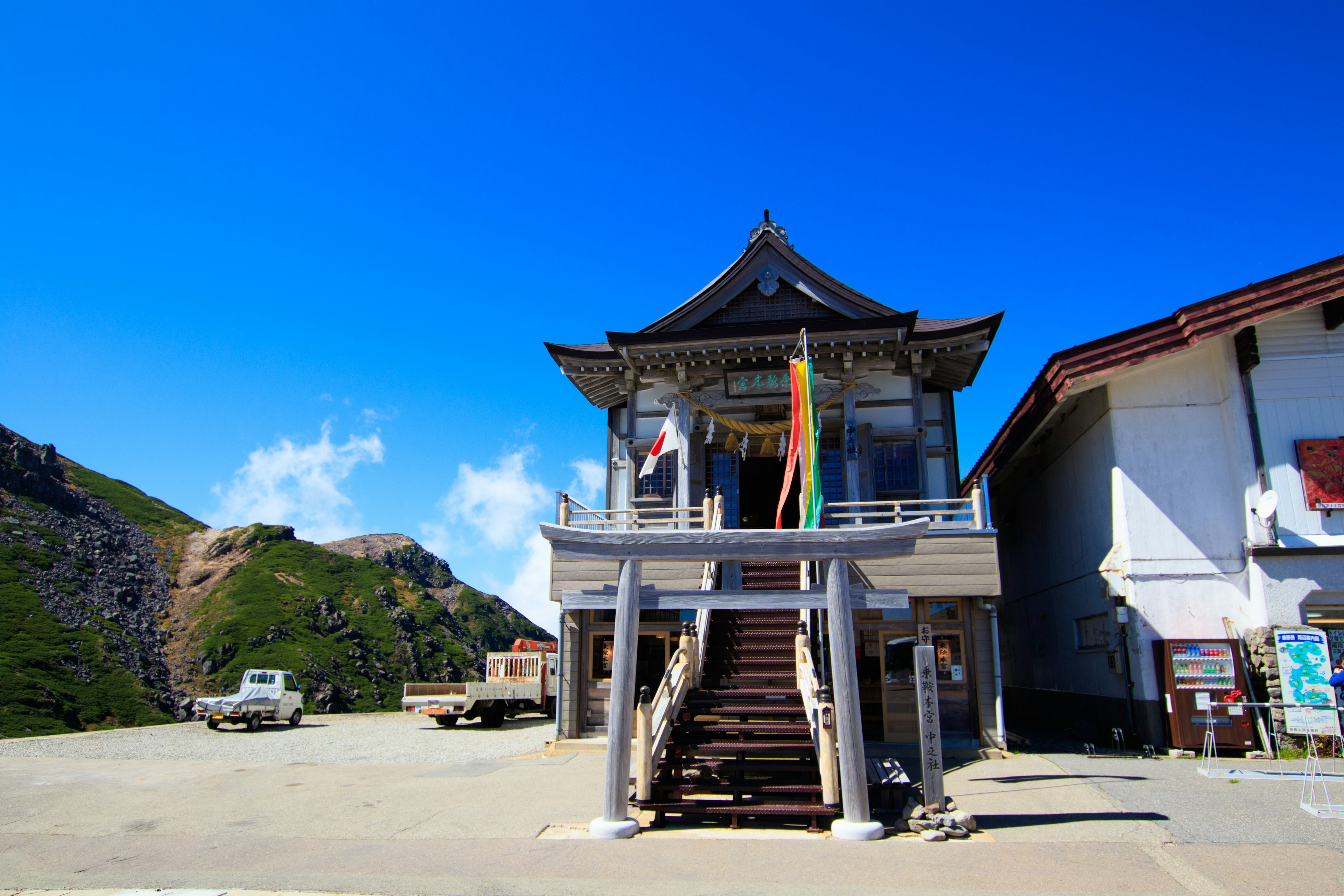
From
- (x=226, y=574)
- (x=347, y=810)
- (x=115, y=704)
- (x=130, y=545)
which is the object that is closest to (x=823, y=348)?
(x=347, y=810)

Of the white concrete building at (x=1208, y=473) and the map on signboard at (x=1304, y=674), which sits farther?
the white concrete building at (x=1208, y=473)

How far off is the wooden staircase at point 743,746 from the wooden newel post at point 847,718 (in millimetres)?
420

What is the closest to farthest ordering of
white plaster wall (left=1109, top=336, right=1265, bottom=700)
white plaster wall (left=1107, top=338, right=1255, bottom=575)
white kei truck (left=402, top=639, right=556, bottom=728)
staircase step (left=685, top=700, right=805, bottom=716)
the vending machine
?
staircase step (left=685, top=700, right=805, bottom=716) → the vending machine → white plaster wall (left=1109, top=336, right=1265, bottom=700) → white plaster wall (left=1107, top=338, right=1255, bottom=575) → white kei truck (left=402, top=639, right=556, bottom=728)

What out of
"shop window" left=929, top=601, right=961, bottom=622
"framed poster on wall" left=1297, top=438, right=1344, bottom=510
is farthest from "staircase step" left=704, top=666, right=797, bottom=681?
"framed poster on wall" left=1297, top=438, right=1344, bottom=510

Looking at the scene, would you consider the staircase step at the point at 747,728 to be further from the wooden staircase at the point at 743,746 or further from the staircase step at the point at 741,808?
the staircase step at the point at 741,808

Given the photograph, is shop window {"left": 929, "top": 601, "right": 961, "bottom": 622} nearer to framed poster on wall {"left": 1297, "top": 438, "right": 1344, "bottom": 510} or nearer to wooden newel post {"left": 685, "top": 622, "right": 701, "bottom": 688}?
wooden newel post {"left": 685, "top": 622, "right": 701, "bottom": 688}

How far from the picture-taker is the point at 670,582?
1606cm

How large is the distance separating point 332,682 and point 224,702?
1409 cm

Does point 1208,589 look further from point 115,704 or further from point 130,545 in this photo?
point 130,545

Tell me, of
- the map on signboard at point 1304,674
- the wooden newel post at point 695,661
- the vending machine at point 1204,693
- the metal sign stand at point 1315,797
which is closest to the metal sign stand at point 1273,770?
the metal sign stand at point 1315,797

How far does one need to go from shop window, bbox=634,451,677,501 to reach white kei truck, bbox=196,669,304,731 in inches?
533

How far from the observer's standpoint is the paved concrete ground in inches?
268

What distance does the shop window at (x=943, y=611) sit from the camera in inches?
635

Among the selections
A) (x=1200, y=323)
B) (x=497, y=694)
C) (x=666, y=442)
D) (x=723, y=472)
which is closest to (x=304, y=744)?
(x=497, y=694)
